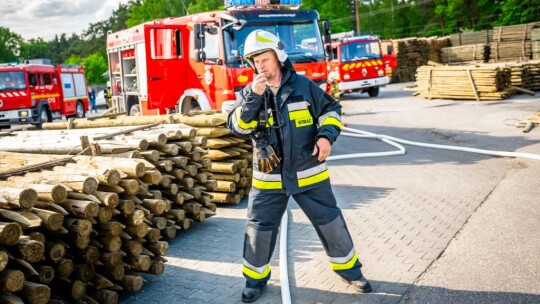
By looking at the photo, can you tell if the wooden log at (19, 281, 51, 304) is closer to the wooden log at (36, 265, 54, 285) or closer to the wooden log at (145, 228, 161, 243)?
the wooden log at (36, 265, 54, 285)

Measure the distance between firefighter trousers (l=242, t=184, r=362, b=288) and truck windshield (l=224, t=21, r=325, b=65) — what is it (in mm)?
6312

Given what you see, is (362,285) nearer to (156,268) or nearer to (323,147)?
(323,147)

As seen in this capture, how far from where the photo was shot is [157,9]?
6512cm

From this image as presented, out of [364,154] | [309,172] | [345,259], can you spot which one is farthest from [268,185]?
[364,154]

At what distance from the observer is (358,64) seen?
942 inches

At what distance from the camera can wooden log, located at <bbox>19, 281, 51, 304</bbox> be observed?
367 cm

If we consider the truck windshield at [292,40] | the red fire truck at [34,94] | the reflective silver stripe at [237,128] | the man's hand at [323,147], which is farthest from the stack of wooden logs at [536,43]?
the reflective silver stripe at [237,128]

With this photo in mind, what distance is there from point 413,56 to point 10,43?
8117 cm

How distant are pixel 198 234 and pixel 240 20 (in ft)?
16.9

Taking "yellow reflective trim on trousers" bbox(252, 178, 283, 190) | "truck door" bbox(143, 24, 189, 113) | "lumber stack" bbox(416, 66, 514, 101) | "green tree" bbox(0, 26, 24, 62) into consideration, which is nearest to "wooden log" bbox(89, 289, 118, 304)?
"yellow reflective trim on trousers" bbox(252, 178, 283, 190)

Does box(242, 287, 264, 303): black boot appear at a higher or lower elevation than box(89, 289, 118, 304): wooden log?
lower

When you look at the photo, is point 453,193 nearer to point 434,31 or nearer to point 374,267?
point 374,267

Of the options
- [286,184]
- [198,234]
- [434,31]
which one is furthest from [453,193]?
[434,31]

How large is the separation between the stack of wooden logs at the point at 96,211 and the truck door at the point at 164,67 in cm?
479
